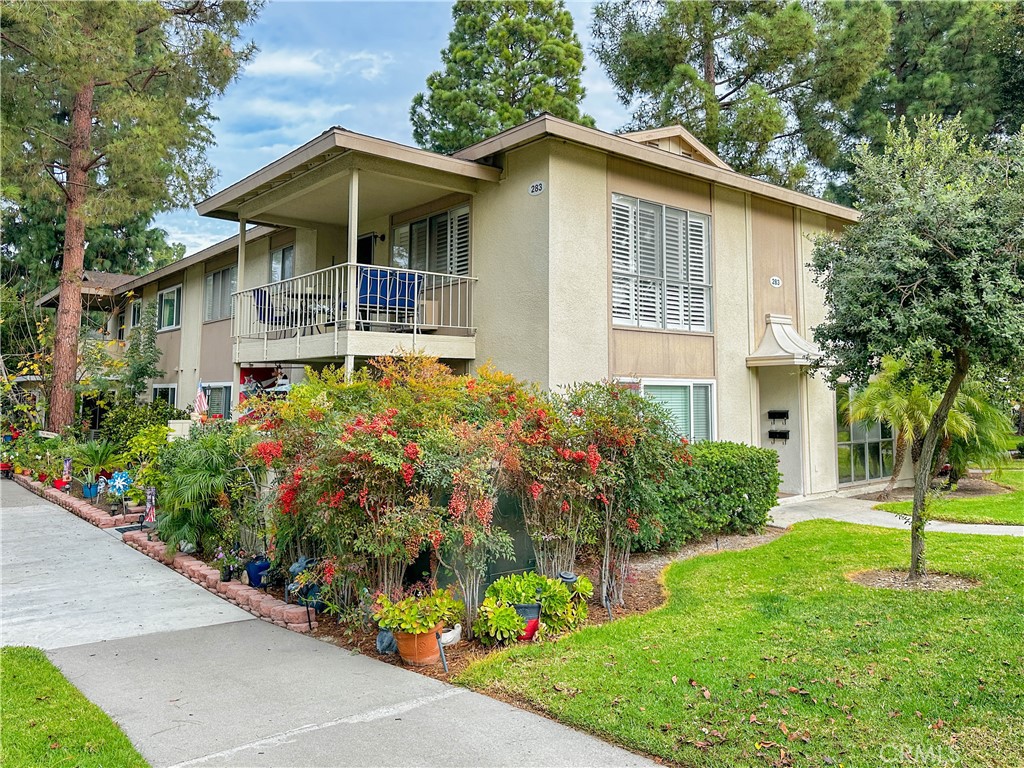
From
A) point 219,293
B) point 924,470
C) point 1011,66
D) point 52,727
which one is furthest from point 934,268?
point 1011,66

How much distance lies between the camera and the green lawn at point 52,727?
3832mm

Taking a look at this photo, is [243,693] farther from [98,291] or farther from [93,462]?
[98,291]

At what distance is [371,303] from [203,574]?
4.75 m

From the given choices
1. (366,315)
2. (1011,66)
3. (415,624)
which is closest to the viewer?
(415,624)

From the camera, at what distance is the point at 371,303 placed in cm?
1091

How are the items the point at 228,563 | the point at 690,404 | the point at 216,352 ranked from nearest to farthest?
1. the point at 228,563
2. the point at 690,404
3. the point at 216,352

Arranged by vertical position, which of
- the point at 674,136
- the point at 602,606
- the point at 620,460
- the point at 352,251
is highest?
the point at 674,136

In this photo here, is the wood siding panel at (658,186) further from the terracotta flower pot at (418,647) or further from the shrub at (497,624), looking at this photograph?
A: the terracotta flower pot at (418,647)

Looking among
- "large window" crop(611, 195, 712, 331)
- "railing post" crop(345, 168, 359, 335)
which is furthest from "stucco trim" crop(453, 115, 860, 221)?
"railing post" crop(345, 168, 359, 335)

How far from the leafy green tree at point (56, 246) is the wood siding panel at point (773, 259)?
27549mm

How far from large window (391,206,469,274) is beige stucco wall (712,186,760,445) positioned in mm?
4633

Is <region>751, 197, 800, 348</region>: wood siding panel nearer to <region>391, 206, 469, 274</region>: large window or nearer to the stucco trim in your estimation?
the stucco trim

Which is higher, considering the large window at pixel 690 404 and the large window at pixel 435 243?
the large window at pixel 435 243

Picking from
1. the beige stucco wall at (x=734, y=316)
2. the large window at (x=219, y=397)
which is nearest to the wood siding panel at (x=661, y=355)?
the beige stucco wall at (x=734, y=316)
